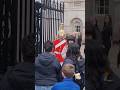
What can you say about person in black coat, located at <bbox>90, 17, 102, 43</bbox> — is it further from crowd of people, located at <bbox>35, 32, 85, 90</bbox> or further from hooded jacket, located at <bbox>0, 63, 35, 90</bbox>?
hooded jacket, located at <bbox>0, 63, 35, 90</bbox>

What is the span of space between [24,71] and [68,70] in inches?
11.9

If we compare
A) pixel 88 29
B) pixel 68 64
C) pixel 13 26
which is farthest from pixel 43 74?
pixel 88 29

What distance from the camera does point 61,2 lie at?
5.88 feet

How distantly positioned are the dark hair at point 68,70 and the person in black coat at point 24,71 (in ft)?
Answer: 0.96

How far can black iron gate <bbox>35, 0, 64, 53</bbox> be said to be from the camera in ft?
6.42

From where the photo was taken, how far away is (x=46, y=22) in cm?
211

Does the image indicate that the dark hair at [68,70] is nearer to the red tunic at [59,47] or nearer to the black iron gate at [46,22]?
the red tunic at [59,47]

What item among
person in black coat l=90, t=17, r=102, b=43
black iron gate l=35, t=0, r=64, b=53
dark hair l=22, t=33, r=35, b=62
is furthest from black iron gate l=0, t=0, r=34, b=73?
person in black coat l=90, t=17, r=102, b=43

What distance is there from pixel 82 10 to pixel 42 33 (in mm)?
455

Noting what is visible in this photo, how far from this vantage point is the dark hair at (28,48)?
5.75 ft

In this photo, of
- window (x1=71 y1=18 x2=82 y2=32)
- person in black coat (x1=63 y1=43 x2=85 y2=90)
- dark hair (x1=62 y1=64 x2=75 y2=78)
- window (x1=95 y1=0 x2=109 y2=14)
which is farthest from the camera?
dark hair (x1=62 y1=64 x2=75 y2=78)

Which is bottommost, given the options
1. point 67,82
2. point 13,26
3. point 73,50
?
point 67,82

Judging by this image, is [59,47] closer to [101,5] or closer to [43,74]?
[43,74]

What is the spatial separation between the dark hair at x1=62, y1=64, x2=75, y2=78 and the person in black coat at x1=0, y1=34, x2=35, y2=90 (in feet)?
0.96
